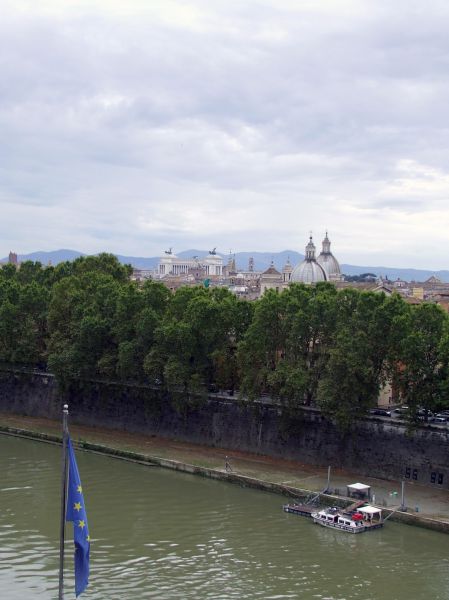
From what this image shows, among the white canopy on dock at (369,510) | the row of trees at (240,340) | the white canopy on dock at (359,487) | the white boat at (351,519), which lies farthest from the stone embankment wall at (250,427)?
the white boat at (351,519)

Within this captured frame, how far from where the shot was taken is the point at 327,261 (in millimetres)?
158875

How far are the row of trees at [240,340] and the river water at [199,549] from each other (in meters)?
7.66

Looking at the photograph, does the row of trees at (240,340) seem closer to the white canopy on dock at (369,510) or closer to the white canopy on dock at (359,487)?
the white canopy on dock at (359,487)

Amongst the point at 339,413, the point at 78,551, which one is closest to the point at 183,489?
the point at 339,413

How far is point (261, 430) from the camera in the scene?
169 feet

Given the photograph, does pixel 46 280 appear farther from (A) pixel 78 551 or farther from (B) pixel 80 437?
(A) pixel 78 551

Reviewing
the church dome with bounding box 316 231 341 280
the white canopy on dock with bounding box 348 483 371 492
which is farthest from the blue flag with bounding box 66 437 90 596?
the church dome with bounding box 316 231 341 280

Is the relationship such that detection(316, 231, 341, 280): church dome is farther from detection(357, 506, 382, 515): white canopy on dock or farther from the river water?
detection(357, 506, 382, 515): white canopy on dock

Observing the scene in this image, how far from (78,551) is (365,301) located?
2907 cm

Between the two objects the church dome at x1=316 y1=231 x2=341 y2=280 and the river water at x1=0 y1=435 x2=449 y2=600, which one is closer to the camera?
the river water at x1=0 y1=435 x2=449 y2=600

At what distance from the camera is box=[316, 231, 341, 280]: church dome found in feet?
516

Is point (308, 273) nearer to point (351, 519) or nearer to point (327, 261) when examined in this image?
point (327, 261)

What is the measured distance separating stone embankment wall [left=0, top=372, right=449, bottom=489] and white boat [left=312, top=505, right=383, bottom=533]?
6.41m

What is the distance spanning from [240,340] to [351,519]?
1763cm
